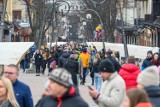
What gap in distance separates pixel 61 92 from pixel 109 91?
2.63 meters

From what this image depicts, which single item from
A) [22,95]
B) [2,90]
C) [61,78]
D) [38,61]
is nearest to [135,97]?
[61,78]

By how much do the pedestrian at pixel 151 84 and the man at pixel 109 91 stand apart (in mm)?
1257

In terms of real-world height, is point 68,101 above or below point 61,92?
below

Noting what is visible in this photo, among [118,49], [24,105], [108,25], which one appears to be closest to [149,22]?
[108,25]

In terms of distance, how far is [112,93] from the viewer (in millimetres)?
9281

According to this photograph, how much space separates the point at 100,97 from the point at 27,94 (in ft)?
3.91

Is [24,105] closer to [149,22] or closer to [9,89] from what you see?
[9,89]

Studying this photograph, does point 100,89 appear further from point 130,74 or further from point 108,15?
point 108,15

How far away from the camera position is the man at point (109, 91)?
29.9ft

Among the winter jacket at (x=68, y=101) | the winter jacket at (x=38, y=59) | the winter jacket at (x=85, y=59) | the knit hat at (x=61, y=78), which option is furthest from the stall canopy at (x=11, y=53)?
the winter jacket at (x=38, y=59)

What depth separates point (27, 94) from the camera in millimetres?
9719

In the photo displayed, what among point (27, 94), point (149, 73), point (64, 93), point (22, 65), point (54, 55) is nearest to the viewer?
point (64, 93)

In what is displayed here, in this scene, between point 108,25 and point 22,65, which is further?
point 108,25

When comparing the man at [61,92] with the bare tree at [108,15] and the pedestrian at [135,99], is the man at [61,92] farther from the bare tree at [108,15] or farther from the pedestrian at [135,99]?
the bare tree at [108,15]
